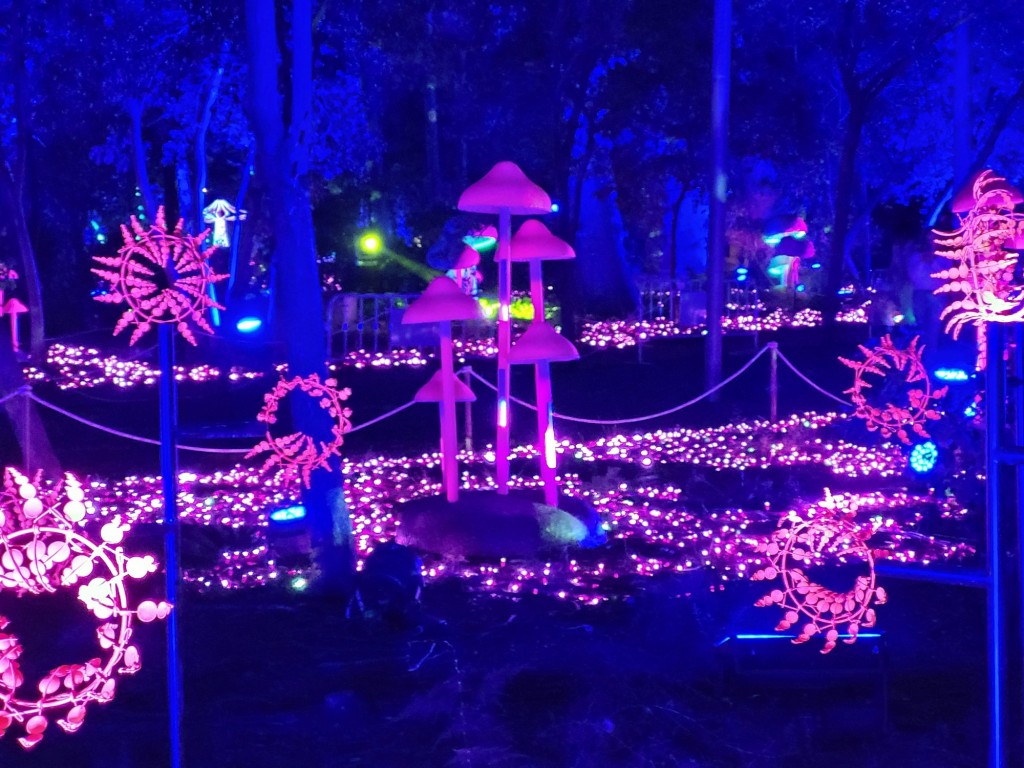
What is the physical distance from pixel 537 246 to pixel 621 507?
2.52 m

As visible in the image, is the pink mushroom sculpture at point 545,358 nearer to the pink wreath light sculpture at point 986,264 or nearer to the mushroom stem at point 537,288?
the mushroom stem at point 537,288

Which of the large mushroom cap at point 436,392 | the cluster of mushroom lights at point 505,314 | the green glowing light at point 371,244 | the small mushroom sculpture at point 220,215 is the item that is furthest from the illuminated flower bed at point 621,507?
the small mushroom sculpture at point 220,215

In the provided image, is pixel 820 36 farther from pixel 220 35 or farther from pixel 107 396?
pixel 107 396

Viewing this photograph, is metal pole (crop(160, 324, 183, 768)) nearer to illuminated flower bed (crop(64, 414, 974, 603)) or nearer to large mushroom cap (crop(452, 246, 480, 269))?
illuminated flower bed (crop(64, 414, 974, 603))

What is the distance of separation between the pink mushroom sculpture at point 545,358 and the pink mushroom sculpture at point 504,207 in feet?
0.50

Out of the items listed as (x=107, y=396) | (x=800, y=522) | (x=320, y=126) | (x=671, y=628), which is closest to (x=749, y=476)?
(x=671, y=628)

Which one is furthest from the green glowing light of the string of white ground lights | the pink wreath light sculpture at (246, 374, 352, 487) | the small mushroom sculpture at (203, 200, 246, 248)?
the pink wreath light sculpture at (246, 374, 352, 487)

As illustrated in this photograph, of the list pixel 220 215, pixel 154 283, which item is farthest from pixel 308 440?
pixel 220 215

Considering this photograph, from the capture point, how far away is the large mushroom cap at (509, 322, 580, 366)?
839cm

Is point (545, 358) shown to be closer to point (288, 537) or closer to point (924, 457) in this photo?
point (288, 537)

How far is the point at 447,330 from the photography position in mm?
8414

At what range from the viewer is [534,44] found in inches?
789

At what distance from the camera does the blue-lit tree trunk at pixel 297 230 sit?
7039mm

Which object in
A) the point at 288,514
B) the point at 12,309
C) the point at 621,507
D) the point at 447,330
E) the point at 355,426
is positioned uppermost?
the point at 12,309
